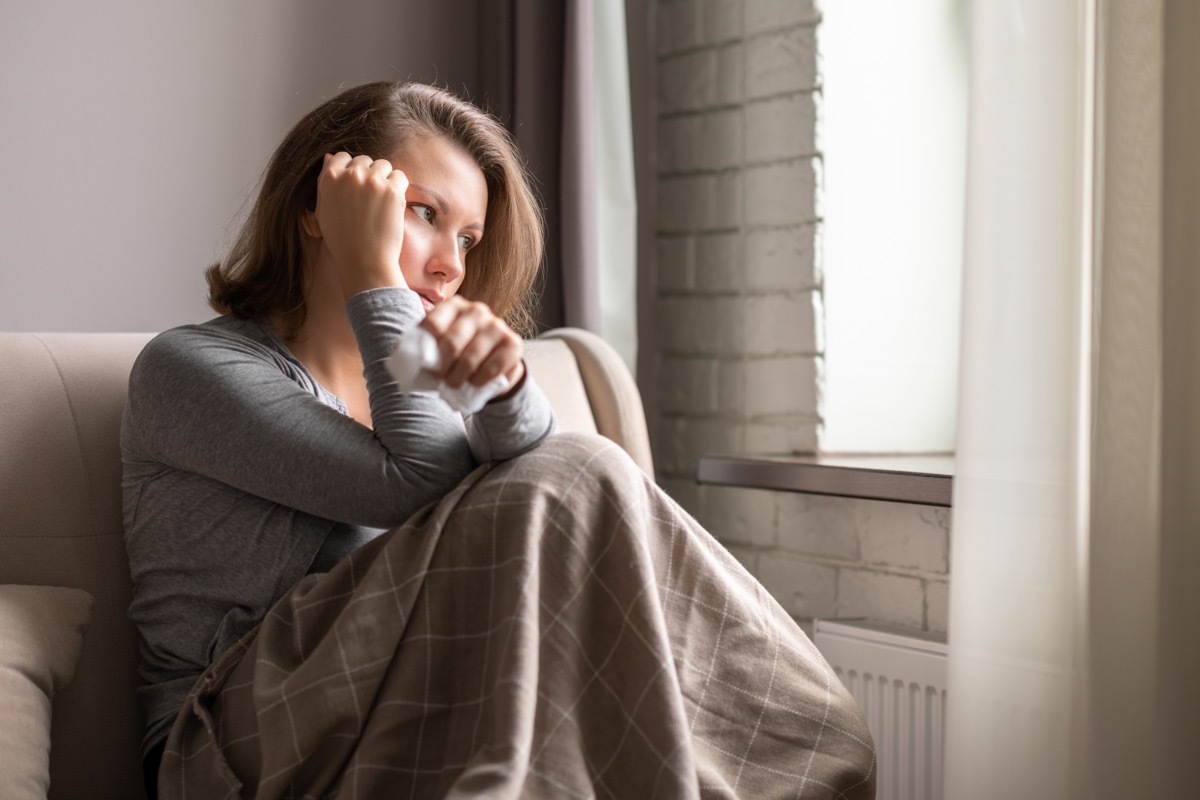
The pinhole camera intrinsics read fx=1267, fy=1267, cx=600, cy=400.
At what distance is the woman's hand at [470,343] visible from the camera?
953 mm

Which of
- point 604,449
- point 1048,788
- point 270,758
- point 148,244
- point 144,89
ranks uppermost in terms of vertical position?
point 144,89

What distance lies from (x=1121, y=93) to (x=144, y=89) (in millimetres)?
1265

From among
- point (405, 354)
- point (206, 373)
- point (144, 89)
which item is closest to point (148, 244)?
point (144, 89)

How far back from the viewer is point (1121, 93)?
126cm

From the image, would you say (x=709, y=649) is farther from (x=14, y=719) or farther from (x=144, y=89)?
(x=144, y=89)

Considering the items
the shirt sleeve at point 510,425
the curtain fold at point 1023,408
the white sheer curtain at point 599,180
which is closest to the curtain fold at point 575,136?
the white sheer curtain at point 599,180

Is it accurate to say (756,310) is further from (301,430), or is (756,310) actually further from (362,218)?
(301,430)

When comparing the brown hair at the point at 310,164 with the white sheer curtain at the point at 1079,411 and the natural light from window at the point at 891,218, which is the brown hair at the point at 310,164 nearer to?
the white sheer curtain at the point at 1079,411

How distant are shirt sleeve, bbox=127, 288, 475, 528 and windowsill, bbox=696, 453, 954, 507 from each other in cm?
70

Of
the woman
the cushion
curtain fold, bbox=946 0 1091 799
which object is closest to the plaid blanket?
the woman

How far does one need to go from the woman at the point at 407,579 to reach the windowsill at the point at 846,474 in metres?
0.55

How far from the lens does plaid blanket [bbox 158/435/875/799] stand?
0.92 metres

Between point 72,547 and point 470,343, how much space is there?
535 millimetres

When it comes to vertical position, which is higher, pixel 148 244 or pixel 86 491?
pixel 148 244
